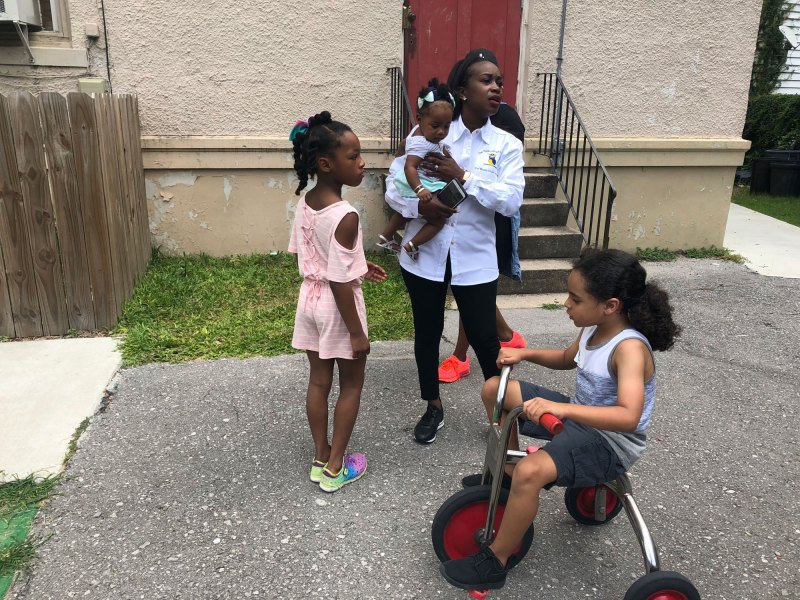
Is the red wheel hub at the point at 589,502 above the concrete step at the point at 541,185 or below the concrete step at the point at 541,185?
below

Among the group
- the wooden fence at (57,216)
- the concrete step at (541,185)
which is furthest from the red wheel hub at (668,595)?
the concrete step at (541,185)

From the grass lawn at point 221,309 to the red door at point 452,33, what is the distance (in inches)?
76.2

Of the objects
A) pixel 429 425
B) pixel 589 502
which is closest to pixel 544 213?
pixel 429 425

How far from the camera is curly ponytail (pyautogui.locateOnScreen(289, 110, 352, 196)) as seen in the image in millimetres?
2459

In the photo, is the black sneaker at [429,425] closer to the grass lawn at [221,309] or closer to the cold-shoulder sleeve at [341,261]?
the cold-shoulder sleeve at [341,261]

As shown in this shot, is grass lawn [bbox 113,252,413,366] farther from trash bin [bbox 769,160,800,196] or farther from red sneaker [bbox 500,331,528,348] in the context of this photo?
trash bin [bbox 769,160,800,196]

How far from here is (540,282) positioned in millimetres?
5559

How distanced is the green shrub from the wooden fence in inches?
500

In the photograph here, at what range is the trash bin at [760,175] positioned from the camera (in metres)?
11.5

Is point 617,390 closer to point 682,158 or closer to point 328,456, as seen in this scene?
point 328,456

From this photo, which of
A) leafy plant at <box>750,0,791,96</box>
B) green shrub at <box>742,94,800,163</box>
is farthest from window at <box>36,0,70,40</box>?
leafy plant at <box>750,0,791,96</box>

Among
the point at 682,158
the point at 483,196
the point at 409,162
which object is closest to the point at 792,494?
the point at 483,196

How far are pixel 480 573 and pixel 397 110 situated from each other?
4954 millimetres

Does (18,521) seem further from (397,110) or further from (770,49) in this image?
(770,49)
